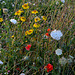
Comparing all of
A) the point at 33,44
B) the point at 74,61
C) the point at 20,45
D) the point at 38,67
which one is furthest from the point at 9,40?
the point at 74,61

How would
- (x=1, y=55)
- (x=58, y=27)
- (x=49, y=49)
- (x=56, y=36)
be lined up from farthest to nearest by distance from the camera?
(x=58, y=27)
(x=49, y=49)
(x=1, y=55)
(x=56, y=36)

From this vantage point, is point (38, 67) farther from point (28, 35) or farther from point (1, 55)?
point (28, 35)

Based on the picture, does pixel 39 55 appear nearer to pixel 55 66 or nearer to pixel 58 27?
pixel 55 66

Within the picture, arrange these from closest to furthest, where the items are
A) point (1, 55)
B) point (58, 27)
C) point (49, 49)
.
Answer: point (1, 55) → point (49, 49) → point (58, 27)

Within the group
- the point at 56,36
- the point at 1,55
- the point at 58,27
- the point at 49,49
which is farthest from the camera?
the point at 58,27

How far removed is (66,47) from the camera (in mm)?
1382

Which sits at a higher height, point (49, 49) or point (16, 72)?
point (49, 49)

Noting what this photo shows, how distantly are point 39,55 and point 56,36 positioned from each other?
0.30 meters

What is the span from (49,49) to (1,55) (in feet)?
1.48

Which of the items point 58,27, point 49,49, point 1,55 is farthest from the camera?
point 58,27

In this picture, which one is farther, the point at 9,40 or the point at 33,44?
the point at 33,44

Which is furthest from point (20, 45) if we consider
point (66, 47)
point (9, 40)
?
point (66, 47)

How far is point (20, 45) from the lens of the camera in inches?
53.6

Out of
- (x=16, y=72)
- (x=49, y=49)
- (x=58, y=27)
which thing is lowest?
(x=16, y=72)
